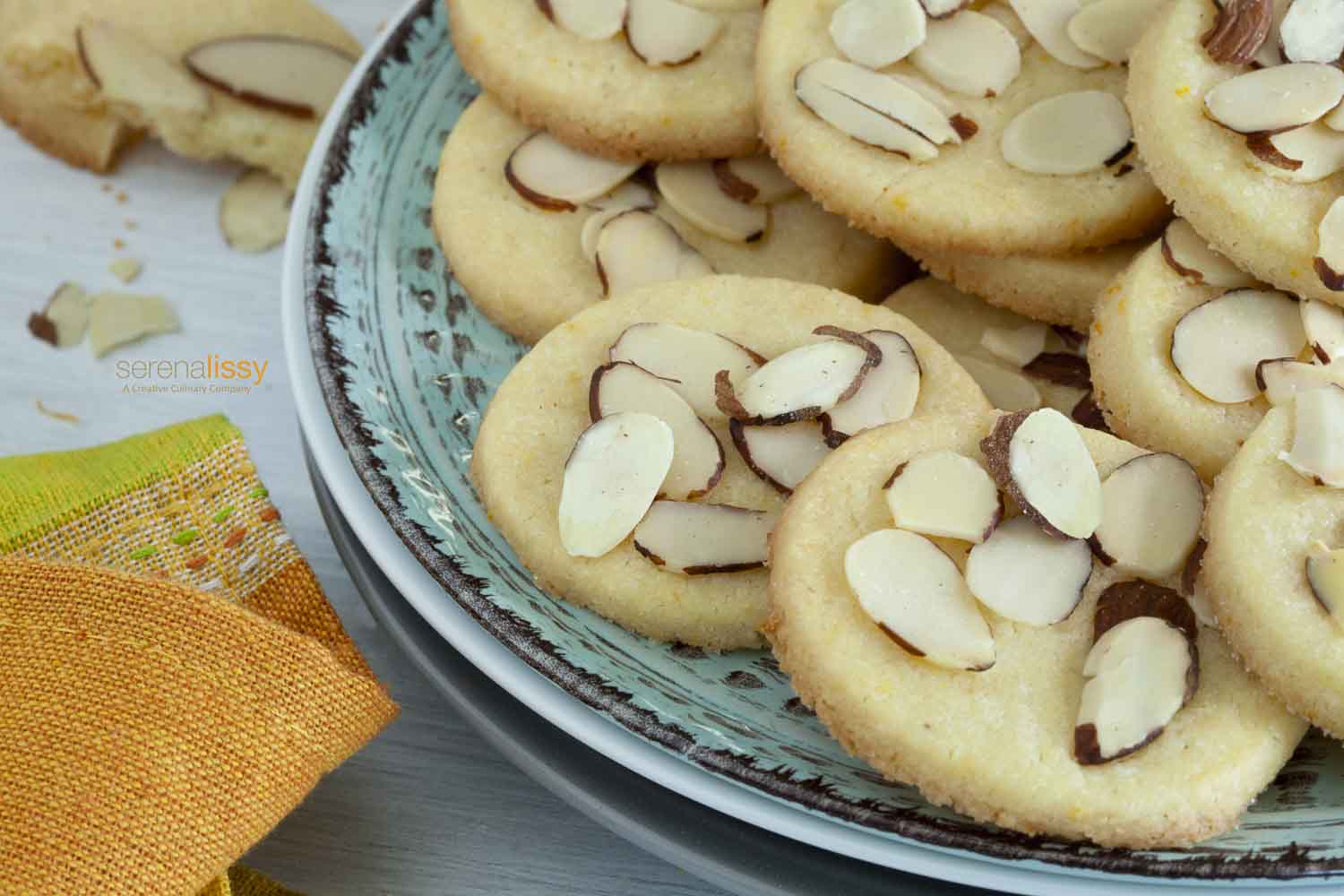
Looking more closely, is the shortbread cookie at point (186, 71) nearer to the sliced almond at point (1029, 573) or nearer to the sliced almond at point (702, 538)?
the sliced almond at point (702, 538)

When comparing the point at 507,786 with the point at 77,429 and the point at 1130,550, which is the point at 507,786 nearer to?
the point at 1130,550

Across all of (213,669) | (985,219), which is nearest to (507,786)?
(213,669)

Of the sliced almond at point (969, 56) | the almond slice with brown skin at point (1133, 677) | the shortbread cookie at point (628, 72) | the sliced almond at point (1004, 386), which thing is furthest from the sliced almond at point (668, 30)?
the almond slice with brown skin at point (1133, 677)

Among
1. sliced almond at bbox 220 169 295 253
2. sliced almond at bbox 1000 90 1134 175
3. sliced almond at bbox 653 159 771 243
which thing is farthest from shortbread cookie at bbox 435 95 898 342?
sliced almond at bbox 220 169 295 253

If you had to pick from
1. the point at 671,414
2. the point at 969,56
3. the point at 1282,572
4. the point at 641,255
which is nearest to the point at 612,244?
the point at 641,255

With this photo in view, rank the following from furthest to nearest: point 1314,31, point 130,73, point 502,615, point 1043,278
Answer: point 130,73
point 1043,278
point 1314,31
point 502,615

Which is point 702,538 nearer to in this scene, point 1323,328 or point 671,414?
point 671,414
